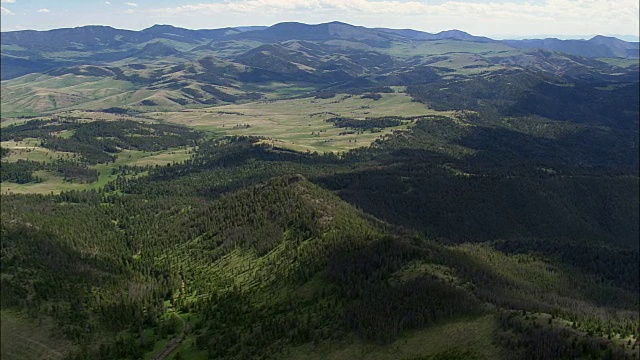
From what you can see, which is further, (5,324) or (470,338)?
(470,338)

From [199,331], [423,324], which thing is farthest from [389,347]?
[199,331]

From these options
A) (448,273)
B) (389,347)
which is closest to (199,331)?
(389,347)

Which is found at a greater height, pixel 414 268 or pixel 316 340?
pixel 414 268

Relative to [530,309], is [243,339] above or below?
below

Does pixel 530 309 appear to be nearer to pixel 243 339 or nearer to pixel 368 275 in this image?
pixel 368 275

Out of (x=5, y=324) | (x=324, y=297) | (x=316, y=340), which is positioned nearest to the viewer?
(x=5, y=324)

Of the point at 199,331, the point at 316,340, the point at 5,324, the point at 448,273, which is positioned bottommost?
the point at 199,331

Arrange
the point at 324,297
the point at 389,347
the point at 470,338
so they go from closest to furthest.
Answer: the point at 470,338 < the point at 389,347 < the point at 324,297

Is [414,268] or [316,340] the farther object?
[414,268]

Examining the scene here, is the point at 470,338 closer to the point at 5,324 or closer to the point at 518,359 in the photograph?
the point at 518,359
